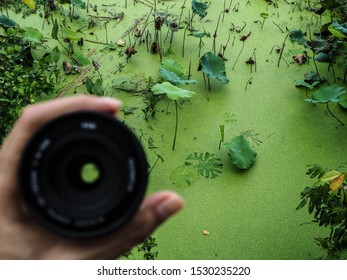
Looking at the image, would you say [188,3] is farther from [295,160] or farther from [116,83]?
[295,160]

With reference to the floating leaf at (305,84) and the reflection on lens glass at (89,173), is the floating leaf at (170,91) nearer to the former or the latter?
the floating leaf at (305,84)

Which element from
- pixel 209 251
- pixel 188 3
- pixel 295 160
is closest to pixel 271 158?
pixel 295 160

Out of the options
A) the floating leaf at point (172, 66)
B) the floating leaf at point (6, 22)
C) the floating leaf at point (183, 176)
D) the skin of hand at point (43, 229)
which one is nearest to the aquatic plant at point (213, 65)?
the floating leaf at point (172, 66)

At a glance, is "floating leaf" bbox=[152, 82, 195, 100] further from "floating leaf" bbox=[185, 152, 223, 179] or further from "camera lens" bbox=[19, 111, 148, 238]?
"camera lens" bbox=[19, 111, 148, 238]

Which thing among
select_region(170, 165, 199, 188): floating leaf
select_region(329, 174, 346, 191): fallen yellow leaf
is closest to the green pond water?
select_region(170, 165, 199, 188): floating leaf

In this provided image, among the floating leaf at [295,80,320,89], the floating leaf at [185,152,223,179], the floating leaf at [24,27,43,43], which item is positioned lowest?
the floating leaf at [185,152,223,179]

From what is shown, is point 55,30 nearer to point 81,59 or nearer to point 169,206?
point 81,59
